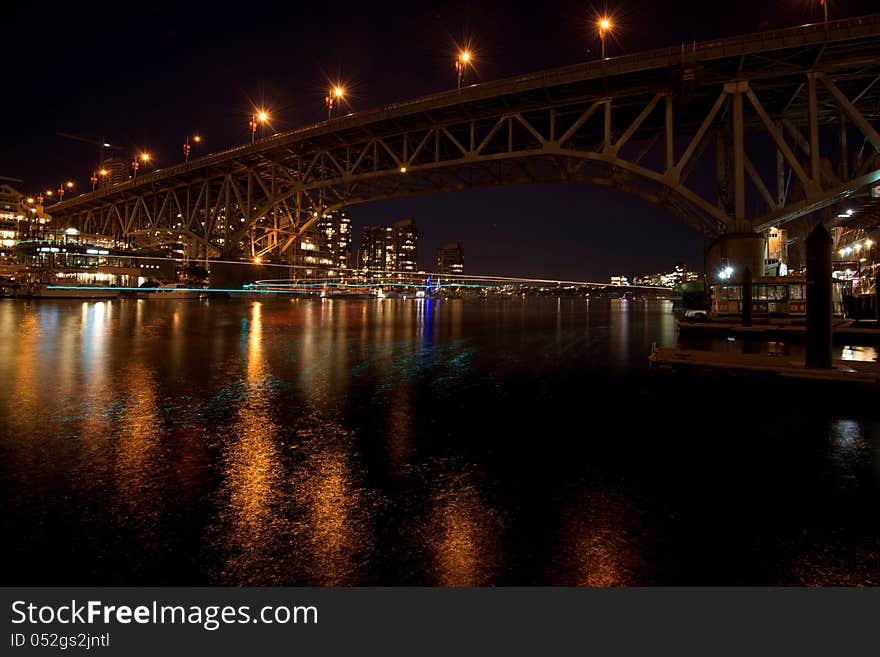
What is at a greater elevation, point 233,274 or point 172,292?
point 233,274

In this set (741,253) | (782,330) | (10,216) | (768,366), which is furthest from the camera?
(10,216)

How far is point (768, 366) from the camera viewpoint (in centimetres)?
1079

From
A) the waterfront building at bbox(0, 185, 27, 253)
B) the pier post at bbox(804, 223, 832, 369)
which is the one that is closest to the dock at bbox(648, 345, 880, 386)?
the pier post at bbox(804, 223, 832, 369)

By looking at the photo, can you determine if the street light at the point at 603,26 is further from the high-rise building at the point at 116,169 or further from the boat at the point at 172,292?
the high-rise building at the point at 116,169

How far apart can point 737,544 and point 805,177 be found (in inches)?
1002

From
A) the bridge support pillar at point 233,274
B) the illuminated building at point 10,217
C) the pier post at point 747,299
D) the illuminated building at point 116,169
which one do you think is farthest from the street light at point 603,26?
the illuminated building at point 116,169

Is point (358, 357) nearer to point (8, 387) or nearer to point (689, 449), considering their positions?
point (8, 387)

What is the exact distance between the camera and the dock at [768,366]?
31.3 ft

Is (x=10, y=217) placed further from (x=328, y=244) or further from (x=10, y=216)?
(x=328, y=244)

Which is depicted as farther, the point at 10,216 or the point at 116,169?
the point at 116,169

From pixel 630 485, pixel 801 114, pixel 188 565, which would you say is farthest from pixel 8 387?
pixel 801 114

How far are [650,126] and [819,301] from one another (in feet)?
82.6

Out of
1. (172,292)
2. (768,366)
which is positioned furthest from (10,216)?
(768,366)

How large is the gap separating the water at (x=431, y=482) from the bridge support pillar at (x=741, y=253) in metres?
17.3
